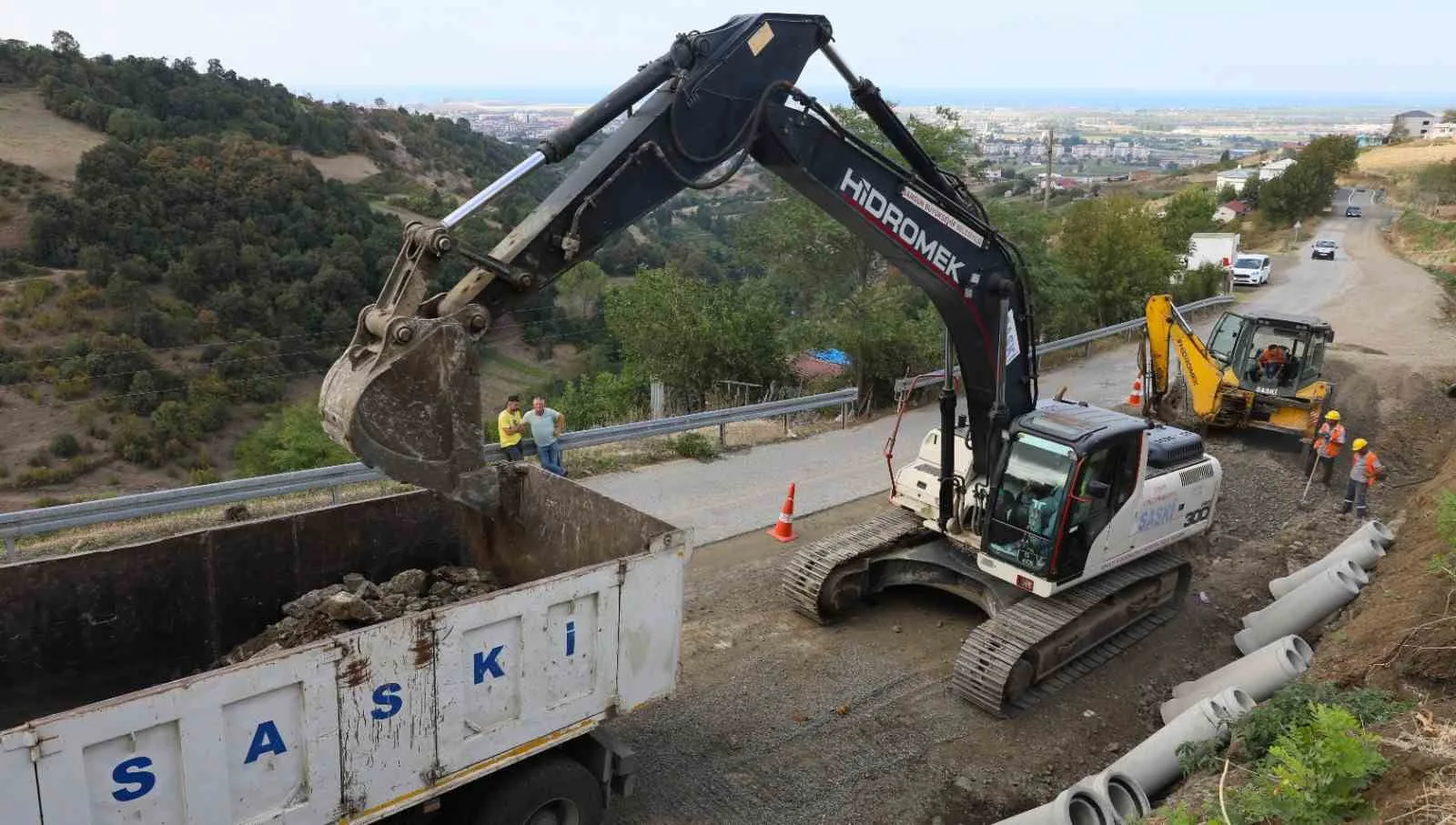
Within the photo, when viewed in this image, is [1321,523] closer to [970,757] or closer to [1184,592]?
[1184,592]

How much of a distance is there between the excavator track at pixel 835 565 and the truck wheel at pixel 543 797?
357 centimetres

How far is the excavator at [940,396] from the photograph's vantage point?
507 centimetres

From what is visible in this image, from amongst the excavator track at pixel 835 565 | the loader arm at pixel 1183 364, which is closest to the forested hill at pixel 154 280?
the loader arm at pixel 1183 364

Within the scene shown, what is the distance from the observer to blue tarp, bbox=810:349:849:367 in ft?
65.9

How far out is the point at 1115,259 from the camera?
26062 mm

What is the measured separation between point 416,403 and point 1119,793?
5199 millimetres

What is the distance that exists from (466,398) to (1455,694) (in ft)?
21.5

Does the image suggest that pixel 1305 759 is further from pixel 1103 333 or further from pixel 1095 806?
pixel 1103 333

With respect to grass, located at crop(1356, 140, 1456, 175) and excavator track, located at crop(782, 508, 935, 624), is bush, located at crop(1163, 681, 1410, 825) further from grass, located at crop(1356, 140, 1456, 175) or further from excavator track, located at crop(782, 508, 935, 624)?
grass, located at crop(1356, 140, 1456, 175)

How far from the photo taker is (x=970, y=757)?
719 cm

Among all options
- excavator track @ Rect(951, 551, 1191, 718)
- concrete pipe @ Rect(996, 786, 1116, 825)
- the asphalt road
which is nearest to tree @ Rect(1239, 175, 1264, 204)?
the asphalt road

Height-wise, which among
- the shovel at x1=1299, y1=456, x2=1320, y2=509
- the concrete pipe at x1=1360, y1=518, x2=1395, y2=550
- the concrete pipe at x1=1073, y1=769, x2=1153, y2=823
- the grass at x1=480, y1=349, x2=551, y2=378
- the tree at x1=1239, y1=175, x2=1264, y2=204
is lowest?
the grass at x1=480, y1=349, x2=551, y2=378

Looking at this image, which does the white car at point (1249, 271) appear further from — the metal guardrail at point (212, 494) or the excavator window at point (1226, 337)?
the metal guardrail at point (212, 494)

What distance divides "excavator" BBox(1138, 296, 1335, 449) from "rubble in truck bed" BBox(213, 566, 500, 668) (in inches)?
454
